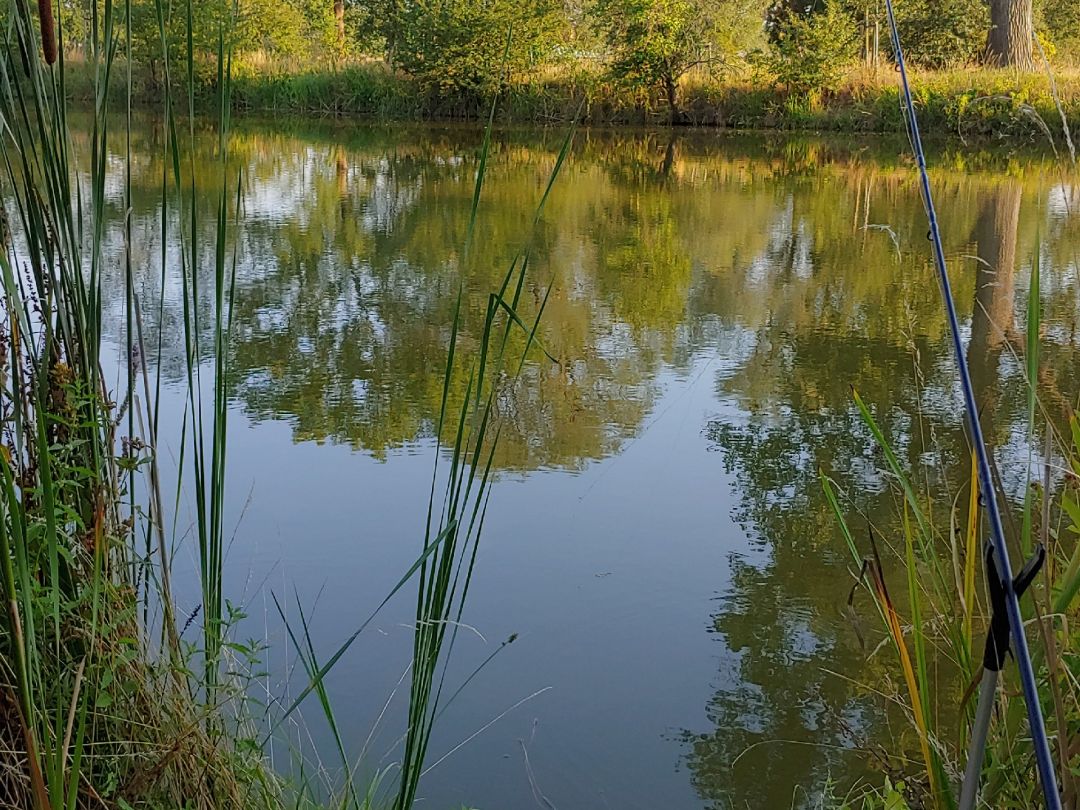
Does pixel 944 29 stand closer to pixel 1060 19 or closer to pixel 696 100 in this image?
pixel 696 100

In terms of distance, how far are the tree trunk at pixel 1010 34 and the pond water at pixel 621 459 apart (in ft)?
21.4

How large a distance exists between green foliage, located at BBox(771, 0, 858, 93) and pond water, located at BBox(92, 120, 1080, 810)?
24.5ft

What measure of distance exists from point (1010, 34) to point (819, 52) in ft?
7.20

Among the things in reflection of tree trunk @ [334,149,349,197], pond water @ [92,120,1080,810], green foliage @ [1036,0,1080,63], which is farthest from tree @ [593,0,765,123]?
green foliage @ [1036,0,1080,63]

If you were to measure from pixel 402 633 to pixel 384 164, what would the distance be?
26.3ft

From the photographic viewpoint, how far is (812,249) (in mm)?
5875

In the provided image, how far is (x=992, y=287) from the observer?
16.3 ft

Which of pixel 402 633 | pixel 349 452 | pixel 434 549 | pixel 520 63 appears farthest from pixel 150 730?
pixel 520 63

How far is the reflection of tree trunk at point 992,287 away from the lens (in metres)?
3.42

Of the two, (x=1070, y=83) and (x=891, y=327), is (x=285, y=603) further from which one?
(x=1070, y=83)

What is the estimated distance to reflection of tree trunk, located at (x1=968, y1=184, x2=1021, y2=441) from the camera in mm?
3420

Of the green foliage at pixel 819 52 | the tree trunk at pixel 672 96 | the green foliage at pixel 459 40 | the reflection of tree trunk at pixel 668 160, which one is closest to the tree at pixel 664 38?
the tree trunk at pixel 672 96

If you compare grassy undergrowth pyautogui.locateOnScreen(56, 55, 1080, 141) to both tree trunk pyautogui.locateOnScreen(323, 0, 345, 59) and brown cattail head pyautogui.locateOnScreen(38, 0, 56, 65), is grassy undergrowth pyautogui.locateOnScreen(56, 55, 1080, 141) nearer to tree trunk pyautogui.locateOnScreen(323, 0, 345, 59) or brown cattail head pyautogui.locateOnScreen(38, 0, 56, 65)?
tree trunk pyautogui.locateOnScreen(323, 0, 345, 59)

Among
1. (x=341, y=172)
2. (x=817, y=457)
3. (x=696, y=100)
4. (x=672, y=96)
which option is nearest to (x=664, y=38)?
(x=672, y=96)
